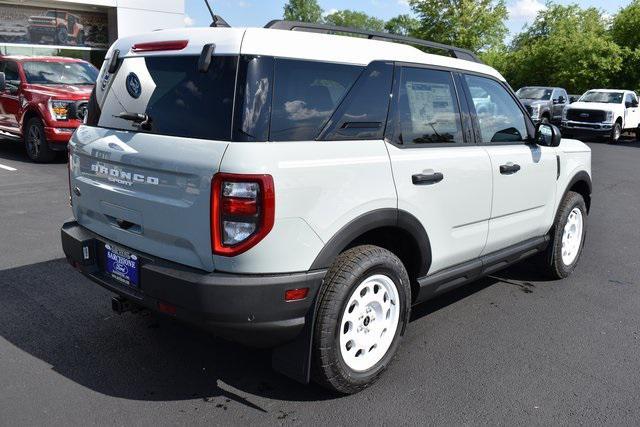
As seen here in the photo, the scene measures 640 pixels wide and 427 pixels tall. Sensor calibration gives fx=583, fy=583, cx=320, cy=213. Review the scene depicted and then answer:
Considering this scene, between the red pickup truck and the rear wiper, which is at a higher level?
the rear wiper

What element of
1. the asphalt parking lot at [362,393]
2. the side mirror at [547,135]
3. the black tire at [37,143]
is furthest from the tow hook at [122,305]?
the black tire at [37,143]

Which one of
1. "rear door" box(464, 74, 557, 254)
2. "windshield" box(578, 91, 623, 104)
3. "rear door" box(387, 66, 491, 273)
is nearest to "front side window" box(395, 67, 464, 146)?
"rear door" box(387, 66, 491, 273)

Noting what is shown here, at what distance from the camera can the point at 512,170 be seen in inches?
160

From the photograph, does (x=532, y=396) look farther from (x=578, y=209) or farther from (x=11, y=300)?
(x=11, y=300)

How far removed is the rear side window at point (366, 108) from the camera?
2973 millimetres

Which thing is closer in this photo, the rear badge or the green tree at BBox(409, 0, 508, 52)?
the rear badge

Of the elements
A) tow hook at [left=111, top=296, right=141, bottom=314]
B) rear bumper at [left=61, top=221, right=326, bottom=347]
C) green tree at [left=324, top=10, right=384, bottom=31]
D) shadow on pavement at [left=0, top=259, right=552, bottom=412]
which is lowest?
shadow on pavement at [left=0, top=259, right=552, bottom=412]

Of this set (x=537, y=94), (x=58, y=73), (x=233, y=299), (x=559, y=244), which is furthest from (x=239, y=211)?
(x=537, y=94)

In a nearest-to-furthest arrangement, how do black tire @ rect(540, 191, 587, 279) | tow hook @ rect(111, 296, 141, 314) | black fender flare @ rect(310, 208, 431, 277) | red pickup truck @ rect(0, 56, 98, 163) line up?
black fender flare @ rect(310, 208, 431, 277) < tow hook @ rect(111, 296, 141, 314) < black tire @ rect(540, 191, 587, 279) < red pickup truck @ rect(0, 56, 98, 163)

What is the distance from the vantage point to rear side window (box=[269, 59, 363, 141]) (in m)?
2.73

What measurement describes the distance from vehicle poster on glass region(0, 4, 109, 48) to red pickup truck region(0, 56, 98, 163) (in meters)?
10.3

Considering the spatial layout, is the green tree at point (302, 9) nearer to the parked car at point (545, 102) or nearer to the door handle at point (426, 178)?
the parked car at point (545, 102)

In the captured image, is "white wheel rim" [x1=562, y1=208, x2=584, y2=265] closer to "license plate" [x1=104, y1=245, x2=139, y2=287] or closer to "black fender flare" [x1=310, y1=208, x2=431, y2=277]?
"black fender flare" [x1=310, y1=208, x2=431, y2=277]

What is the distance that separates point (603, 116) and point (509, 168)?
58.1ft
